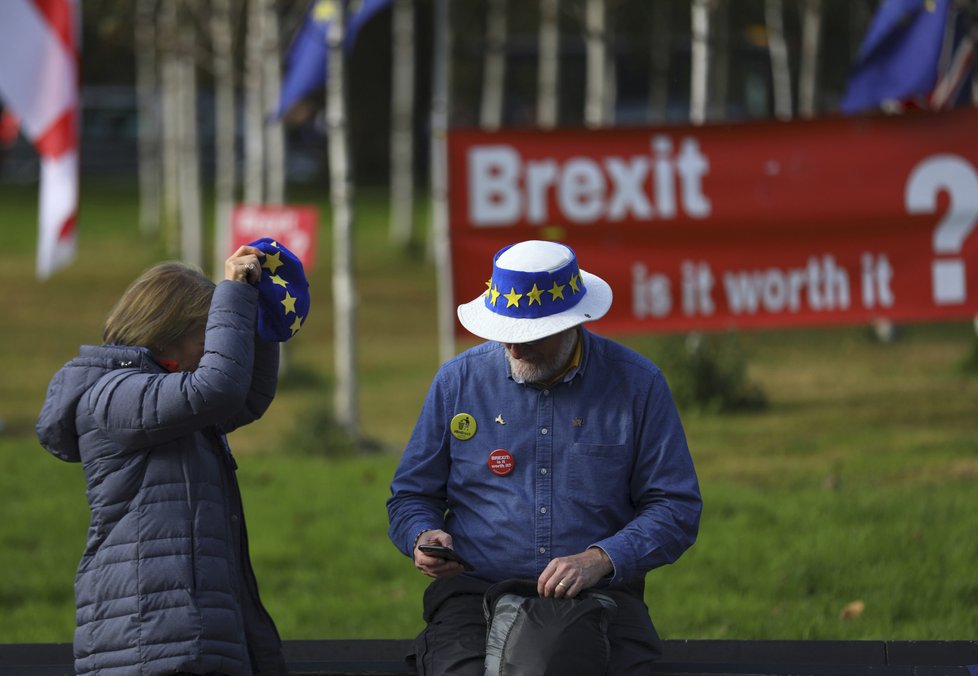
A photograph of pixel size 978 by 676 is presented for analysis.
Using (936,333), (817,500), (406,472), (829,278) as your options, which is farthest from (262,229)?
(406,472)

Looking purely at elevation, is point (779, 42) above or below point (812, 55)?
above

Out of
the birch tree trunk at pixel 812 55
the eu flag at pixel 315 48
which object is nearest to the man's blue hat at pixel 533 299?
the eu flag at pixel 315 48

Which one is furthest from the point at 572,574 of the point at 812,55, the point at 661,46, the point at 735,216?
the point at 661,46

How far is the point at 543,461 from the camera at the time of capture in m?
4.50

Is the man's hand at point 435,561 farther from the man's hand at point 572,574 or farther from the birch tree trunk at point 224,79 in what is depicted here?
the birch tree trunk at point 224,79

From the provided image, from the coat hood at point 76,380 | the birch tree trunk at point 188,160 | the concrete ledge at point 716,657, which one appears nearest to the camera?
the coat hood at point 76,380

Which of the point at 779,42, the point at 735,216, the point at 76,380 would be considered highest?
the point at 779,42

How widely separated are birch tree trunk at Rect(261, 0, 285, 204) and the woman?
385 inches

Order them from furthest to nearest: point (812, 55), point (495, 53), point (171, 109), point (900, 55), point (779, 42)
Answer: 1. point (171, 109)
2. point (495, 53)
3. point (779, 42)
4. point (812, 55)
5. point (900, 55)

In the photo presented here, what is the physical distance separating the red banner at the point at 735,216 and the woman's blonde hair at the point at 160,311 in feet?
19.1

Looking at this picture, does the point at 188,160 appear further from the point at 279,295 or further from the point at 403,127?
the point at 279,295

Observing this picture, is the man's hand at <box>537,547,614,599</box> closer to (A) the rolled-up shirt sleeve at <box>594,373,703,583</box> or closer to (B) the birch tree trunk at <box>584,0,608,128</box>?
(A) the rolled-up shirt sleeve at <box>594,373,703,583</box>

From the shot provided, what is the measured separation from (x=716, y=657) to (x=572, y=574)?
3.23 ft

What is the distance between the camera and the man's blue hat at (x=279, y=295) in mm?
4359
